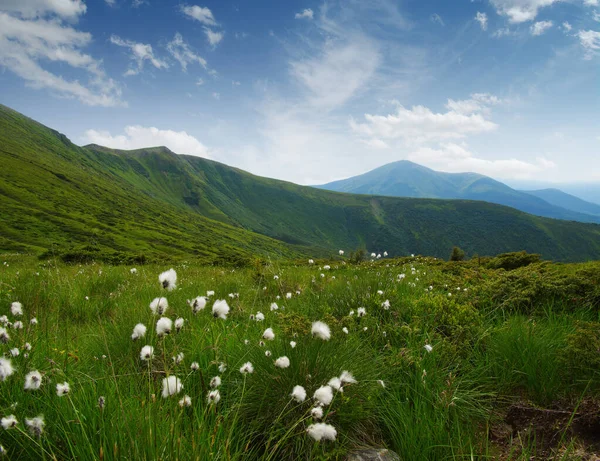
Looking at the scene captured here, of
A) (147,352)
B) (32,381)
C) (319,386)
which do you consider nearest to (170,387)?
(147,352)

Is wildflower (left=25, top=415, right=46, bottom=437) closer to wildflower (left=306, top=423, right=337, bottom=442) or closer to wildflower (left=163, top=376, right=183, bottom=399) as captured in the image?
wildflower (left=163, top=376, right=183, bottom=399)

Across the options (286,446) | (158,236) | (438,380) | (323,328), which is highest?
(323,328)

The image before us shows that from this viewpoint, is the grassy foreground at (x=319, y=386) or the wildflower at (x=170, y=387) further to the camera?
the wildflower at (x=170, y=387)

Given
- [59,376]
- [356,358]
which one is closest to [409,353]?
[356,358]

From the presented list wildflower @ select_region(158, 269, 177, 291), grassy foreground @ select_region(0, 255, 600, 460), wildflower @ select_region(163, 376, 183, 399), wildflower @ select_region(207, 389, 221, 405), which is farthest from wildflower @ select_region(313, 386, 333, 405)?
wildflower @ select_region(158, 269, 177, 291)

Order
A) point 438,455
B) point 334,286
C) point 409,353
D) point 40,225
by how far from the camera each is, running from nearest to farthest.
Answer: point 438,455
point 409,353
point 334,286
point 40,225

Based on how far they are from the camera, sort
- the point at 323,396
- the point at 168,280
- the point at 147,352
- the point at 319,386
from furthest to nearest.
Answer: the point at 319,386, the point at 168,280, the point at 147,352, the point at 323,396

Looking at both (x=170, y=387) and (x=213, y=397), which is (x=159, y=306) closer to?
(x=170, y=387)

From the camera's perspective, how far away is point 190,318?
5012mm

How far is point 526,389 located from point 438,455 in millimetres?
1854

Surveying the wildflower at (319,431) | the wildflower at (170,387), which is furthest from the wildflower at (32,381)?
the wildflower at (319,431)

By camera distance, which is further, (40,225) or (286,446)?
(40,225)

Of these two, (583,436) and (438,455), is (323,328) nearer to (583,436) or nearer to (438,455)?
(438,455)

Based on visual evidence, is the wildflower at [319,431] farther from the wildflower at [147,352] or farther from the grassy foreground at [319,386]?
the wildflower at [147,352]
